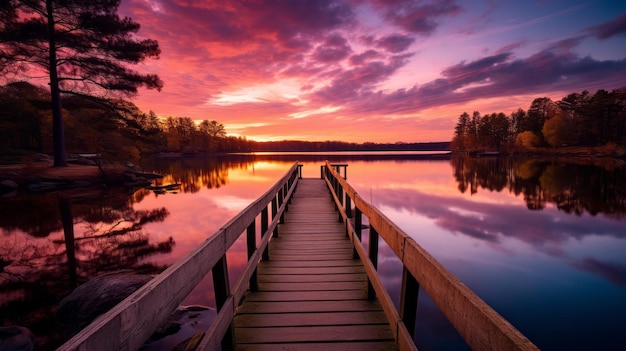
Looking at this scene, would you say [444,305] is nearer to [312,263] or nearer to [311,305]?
[311,305]

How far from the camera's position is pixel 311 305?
3629 mm

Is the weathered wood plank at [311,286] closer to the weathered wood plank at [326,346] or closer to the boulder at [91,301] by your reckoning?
the weathered wood plank at [326,346]

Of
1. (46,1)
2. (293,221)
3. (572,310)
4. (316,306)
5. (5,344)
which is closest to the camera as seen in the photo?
(316,306)

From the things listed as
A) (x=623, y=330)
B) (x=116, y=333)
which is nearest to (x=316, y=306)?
(x=116, y=333)

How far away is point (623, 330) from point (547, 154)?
7842 cm

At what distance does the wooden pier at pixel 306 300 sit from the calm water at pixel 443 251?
9.87ft

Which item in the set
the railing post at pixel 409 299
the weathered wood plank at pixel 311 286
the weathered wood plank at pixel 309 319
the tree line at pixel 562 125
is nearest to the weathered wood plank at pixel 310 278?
the weathered wood plank at pixel 311 286

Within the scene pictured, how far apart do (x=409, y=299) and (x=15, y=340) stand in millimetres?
5618

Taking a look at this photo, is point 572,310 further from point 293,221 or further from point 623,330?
point 293,221

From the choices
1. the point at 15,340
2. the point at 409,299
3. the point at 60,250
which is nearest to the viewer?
the point at 409,299

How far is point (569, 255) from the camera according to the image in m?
10.3

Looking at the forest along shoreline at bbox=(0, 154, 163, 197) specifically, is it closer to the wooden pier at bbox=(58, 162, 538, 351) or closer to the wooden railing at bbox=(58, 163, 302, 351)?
the wooden pier at bbox=(58, 162, 538, 351)

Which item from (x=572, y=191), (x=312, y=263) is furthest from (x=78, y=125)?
(x=572, y=191)

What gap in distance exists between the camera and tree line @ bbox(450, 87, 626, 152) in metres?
57.1
